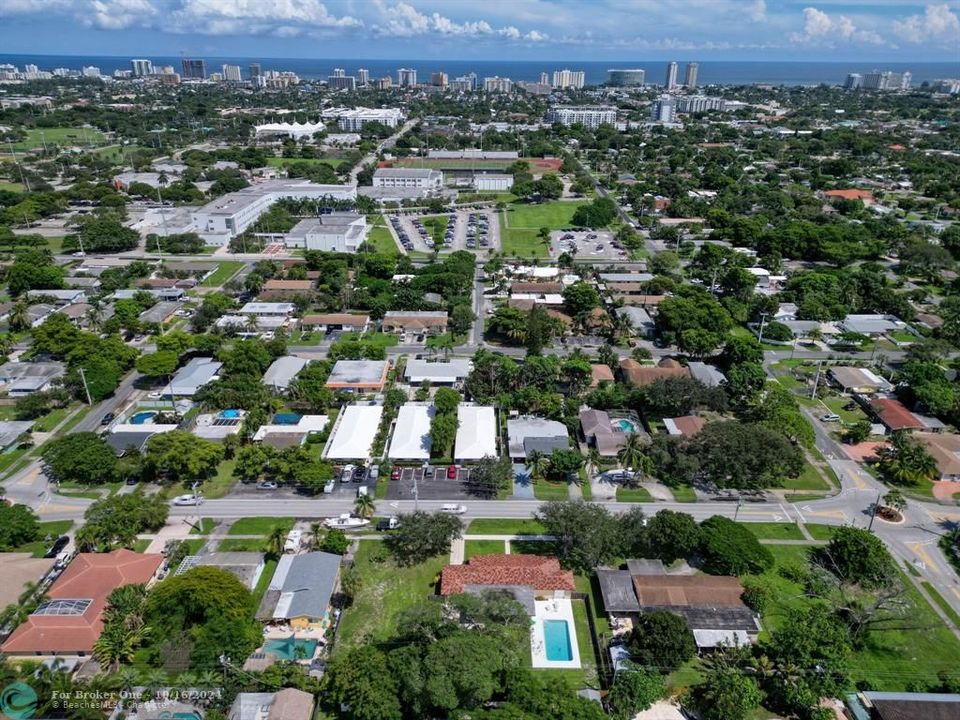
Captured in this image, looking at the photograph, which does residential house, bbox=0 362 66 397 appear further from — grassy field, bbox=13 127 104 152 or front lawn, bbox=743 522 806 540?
grassy field, bbox=13 127 104 152

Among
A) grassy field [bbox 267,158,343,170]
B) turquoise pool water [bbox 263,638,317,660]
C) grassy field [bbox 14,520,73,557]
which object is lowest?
grassy field [bbox 14,520,73,557]

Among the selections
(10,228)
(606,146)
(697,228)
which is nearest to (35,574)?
(10,228)

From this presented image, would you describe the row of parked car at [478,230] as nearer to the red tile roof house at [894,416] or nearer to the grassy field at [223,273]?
the grassy field at [223,273]

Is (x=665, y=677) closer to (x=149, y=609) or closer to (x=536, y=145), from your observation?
(x=149, y=609)

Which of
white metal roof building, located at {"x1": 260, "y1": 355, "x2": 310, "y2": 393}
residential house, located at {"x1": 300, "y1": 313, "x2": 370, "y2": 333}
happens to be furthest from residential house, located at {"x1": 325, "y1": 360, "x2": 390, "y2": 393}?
residential house, located at {"x1": 300, "y1": 313, "x2": 370, "y2": 333}

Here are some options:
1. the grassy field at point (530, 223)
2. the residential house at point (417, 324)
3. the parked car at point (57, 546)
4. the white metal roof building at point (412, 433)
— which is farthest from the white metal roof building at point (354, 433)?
the grassy field at point (530, 223)
